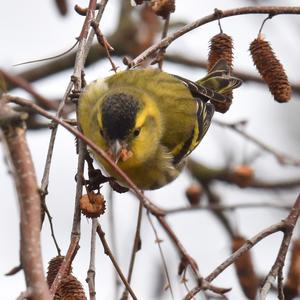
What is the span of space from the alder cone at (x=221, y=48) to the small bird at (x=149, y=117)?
0.04 m

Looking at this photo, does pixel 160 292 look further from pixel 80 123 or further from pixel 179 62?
pixel 179 62

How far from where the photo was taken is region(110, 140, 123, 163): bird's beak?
10.5 ft

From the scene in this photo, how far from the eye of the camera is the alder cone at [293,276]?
358cm

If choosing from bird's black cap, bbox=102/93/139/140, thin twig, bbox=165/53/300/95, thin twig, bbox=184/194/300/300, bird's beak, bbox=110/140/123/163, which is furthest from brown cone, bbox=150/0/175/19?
thin twig, bbox=165/53/300/95

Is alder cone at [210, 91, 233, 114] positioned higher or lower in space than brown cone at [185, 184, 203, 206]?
lower

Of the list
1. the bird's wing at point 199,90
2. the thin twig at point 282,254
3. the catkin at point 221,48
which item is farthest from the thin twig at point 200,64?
the thin twig at point 282,254

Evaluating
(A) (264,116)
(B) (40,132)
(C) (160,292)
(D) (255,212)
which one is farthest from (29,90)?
(A) (264,116)

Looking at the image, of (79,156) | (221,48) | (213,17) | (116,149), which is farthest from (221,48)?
(79,156)

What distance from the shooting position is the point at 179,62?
6.22m

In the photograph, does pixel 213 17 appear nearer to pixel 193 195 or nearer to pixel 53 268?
pixel 53 268

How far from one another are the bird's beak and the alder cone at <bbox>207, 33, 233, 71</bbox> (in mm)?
687

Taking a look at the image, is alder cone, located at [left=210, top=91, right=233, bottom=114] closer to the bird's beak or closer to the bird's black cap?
the bird's black cap

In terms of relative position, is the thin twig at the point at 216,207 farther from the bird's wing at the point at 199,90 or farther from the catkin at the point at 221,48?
the bird's wing at the point at 199,90

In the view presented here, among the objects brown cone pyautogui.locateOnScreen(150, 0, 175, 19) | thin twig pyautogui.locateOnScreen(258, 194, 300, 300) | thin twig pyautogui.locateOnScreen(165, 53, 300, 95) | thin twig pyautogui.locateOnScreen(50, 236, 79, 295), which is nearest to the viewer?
thin twig pyautogui.locateOnScreen(50, 236, 79, 295)
